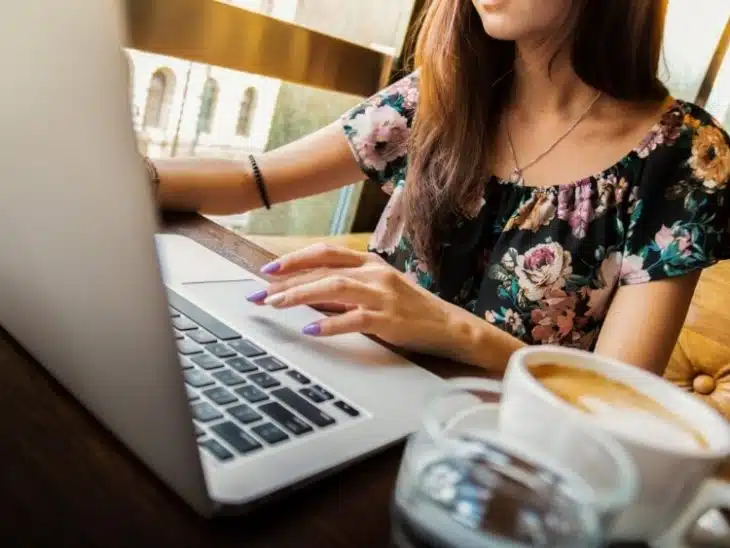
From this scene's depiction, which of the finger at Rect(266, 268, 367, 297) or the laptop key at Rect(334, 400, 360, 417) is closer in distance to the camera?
the laptop key at Rect(334, 400, 360, 417)

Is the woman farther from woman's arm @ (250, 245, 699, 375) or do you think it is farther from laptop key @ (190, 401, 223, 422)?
laptop key @ (190, 401, 223, 422)

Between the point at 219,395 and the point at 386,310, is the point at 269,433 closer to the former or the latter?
the point at 219,395

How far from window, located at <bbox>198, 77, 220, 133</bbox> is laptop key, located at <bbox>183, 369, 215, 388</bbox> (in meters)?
1.26

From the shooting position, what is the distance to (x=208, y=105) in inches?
61.1

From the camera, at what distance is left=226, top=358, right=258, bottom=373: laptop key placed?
1.27 ft

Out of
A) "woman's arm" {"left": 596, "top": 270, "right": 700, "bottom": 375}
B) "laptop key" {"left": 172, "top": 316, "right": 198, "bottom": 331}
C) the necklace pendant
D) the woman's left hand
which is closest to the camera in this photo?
"laptop key" {"left": 172, "top": 316, "right": 198, "bottom": 331}

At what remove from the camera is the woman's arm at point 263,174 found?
0.78 meters

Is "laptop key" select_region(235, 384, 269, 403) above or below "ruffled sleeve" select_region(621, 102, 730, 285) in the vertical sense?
below

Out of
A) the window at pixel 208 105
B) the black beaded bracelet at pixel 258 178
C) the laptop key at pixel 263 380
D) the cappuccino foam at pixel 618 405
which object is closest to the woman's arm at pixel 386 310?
the laptop key at pixel 263 380

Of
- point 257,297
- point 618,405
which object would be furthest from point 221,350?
point 618,405

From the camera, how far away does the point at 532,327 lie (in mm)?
863

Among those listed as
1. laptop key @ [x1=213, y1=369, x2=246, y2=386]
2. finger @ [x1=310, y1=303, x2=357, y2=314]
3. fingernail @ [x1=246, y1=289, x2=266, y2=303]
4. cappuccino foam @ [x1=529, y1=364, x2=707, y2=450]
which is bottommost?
finger @ [x1=310, y1=303, x2=357, y2=314]

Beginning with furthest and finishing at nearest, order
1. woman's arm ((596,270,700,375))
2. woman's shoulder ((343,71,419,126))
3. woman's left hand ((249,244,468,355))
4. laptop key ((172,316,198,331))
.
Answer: woman's shoulder ((343,71,419,126))
woman's arm ((596,270,700,375))
woman's left hand ((249,244,468,355))
laptop key ((172,316,198,331))

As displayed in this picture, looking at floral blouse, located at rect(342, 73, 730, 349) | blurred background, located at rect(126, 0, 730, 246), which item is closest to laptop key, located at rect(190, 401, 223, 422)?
floral blouse, located at rect(342, 73, 730, 349)
